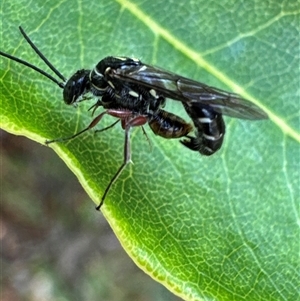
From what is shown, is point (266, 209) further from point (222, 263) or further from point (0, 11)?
point (0, 11)

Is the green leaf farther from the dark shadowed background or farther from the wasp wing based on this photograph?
the dark shadowed background

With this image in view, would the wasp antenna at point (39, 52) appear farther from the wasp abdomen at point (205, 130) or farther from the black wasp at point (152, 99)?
the wasp abdomen at point (205, 130)

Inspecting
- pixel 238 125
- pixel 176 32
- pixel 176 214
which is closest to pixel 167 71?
pixel 176 32

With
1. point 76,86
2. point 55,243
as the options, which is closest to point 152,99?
point 76,86

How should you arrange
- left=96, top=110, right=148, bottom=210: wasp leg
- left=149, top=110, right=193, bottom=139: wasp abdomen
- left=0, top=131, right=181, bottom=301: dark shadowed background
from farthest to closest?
left=0, top=131, right=181, bottom=301: dark shadowed background, left=149, top=110, right=193, bottom=139: wasp abdomen, left=96, top=110, right=148, bottom=210: wasp leg

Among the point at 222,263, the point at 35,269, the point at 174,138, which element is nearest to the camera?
the point at 222,263

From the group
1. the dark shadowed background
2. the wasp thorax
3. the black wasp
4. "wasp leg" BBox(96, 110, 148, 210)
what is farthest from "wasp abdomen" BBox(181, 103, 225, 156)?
the dark shadowed background

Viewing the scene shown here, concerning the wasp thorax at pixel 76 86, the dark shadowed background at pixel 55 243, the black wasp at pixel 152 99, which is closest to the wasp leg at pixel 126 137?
the black wasp at pixel 152 99
